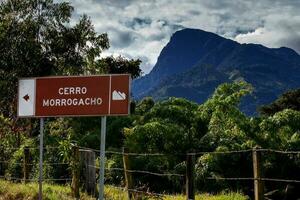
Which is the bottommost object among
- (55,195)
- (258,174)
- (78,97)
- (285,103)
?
(55,195)

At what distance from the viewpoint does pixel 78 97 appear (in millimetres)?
7070

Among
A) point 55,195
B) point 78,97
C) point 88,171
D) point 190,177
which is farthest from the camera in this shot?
point 88,171

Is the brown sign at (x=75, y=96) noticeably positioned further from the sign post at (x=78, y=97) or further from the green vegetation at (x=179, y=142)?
the green vegetation at (x=179, y=142)

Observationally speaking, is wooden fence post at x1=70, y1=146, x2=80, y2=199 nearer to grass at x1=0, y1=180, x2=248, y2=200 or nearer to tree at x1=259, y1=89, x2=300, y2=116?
grass at x1=0, y1=180, x2=248, y2=200

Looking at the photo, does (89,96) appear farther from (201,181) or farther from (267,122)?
(267,122)

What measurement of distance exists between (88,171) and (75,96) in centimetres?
445

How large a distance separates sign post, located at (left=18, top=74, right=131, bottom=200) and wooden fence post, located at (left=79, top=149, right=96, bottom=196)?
3.92 m

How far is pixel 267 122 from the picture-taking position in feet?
52.2

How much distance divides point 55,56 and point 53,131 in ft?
25.4

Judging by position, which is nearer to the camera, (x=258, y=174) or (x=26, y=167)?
(x=258, y=174)

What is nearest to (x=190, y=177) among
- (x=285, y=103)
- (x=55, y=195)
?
(x=55, y=195)

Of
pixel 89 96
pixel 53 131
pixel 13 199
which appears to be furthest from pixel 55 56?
pixel 89 96

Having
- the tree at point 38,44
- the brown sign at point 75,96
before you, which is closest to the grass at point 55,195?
the brown sign at point 75,96

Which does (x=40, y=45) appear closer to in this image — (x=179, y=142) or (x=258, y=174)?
(x=179, y=142)
